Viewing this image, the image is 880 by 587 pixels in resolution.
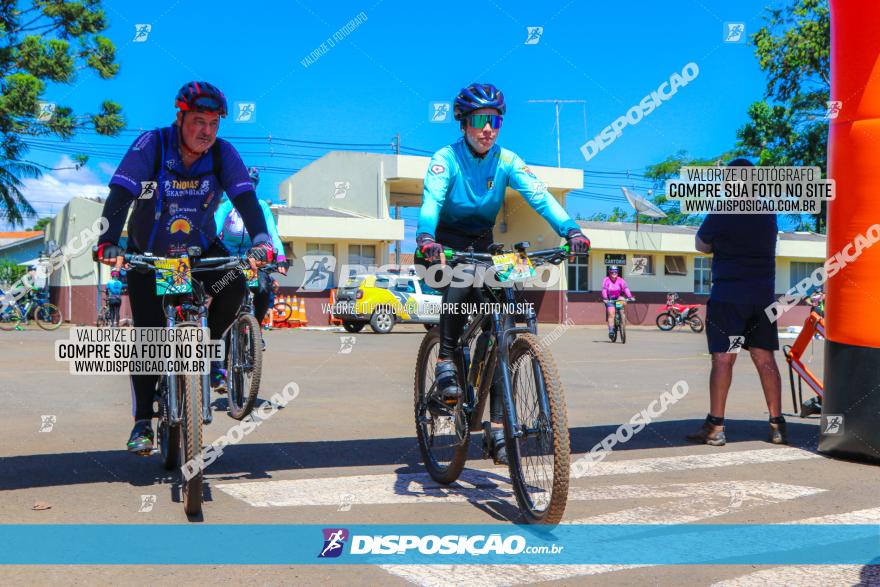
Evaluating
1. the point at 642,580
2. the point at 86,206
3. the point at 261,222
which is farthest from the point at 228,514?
the point at 86,206

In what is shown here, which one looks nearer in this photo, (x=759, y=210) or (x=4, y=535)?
(x=4, y=535)

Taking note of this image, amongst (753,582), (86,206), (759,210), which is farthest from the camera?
(86,206)

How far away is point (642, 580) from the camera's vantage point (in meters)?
3.22

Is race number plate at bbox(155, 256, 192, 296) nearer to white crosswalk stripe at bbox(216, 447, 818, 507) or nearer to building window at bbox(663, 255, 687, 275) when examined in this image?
white crosswalk stripe at bbox(216, 447, 818, 507)

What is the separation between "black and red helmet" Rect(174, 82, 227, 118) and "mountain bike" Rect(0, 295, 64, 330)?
2457 cm

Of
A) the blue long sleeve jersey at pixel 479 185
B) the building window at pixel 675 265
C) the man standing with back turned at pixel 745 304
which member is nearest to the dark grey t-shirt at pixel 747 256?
the man standing with back turned at pixel 745 304

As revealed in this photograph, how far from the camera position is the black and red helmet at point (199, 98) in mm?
4590

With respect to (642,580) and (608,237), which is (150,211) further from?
(608,237)

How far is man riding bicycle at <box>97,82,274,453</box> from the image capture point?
181 inches

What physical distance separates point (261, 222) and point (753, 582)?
307cm

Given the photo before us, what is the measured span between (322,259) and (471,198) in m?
32.8

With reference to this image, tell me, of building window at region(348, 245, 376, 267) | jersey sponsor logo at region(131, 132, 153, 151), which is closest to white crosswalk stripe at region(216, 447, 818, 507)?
jersey sponsor logo at region(131, 132, 153, 151)

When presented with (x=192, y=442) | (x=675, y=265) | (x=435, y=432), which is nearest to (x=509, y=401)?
(x=435, y=432)

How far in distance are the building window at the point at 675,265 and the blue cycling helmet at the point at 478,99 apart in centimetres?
4160
